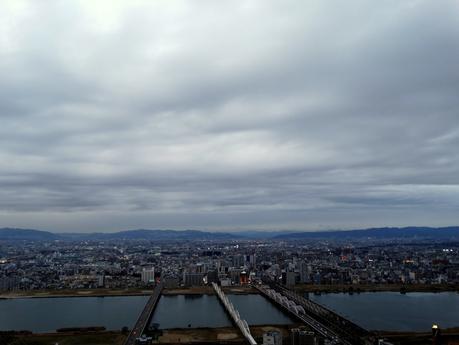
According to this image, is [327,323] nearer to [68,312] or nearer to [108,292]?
[68,312]

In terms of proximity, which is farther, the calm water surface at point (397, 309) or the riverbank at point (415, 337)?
the calm water surface at point (397, 309)

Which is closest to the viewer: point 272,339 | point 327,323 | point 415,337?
point 272,339

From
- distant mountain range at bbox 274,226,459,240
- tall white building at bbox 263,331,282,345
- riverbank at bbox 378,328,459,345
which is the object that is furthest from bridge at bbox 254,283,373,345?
distant mountain range at bbox 274,226,459,240

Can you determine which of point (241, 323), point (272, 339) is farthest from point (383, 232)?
point (272, 339)

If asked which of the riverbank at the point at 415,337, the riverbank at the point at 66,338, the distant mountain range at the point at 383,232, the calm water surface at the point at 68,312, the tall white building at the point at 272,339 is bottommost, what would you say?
the calm water surface at the point at 68,312

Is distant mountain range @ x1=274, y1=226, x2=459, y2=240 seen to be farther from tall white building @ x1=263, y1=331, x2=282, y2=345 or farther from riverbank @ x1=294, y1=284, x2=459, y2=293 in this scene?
tall white building @ x1=263, y1=331, x2=282, y2=345

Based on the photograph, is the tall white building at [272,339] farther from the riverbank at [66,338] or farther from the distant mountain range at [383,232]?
the distant mountain range at [383,232]

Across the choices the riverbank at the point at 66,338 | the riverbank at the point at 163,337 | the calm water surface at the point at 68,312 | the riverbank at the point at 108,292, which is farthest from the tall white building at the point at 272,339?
the riverbank at the point at 108,292
